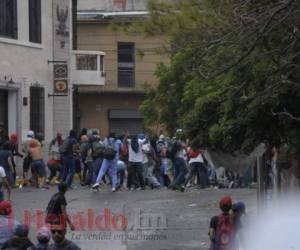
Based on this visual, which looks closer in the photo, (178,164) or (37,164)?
(37,164)

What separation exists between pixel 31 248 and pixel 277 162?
158 inches

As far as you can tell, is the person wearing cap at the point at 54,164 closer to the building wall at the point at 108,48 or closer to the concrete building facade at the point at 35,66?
the concrete building facade at the point at 35,66

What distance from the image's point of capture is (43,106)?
107 ft

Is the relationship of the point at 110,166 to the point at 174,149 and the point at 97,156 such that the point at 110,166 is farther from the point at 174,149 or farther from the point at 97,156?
the point at 174,149

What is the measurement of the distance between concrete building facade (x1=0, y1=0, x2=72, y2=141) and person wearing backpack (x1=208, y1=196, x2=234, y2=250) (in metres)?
18.1

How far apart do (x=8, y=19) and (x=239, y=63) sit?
65.6 feet

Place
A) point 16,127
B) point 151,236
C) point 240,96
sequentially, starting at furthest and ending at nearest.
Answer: point 16,127 < point 151,236 < point 240,96

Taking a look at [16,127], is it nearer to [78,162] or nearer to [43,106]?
[43,106]

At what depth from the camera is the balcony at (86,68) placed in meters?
35.6

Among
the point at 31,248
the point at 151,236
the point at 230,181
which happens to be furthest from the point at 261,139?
the point at 230,181

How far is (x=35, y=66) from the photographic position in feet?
105

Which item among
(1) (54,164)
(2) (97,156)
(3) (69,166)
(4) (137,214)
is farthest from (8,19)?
(4) (137,214)

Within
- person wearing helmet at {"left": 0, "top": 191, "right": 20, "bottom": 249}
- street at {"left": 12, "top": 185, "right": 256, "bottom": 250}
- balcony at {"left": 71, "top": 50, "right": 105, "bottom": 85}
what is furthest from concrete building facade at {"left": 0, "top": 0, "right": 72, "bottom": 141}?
person wearing helmet at {"left": 0, "top": 191, "right": 20, "bottom": 249}

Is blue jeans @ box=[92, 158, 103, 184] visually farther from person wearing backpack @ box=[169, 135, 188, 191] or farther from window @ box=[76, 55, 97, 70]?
window @ box=[76, 55, 97, 70]
